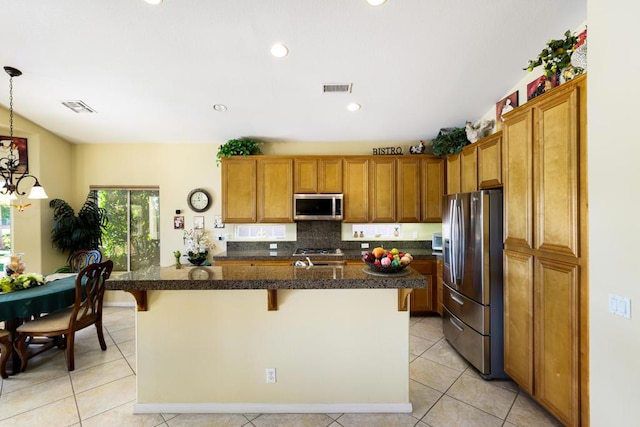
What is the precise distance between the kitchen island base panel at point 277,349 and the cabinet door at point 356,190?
7.50ft

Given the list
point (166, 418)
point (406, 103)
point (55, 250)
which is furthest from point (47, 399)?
point (406, 103)

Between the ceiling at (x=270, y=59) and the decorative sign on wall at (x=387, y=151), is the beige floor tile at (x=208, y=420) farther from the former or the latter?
the decorative sign on wall at (x=387, y=151)

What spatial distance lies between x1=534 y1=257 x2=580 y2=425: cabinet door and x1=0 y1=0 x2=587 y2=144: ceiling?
1.91m

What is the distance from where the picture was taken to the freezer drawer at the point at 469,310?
2.56 m

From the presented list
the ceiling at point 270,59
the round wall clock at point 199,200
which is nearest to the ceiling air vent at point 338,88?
the ceiling at point 270,59

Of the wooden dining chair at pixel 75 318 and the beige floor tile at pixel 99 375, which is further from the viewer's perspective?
the wooden dining chair at pixel 75 318

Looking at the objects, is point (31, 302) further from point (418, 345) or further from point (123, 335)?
point (418, 345)

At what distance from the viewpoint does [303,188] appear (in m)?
4.27

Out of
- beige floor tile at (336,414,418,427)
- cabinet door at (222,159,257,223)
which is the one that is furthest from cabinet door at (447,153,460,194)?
cabinet door at (222,159,257,223)

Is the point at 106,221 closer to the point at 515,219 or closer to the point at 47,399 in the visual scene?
the point at 47,399

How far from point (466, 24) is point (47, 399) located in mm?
4683

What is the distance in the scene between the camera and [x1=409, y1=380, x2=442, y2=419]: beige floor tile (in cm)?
213

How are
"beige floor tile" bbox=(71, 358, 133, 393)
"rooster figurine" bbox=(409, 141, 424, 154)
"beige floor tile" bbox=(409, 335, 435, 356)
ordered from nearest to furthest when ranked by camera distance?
"beige floor tile" bbox=(71, 358, 133, 393)
"beige floor tile" bbox=(409, 335, 435, 356)
"rooster figurine" bbox=(409, 141, 424, 154)

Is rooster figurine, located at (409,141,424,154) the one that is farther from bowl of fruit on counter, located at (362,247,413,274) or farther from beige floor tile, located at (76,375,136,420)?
beige floor tile, located at (76,375,136,420)
